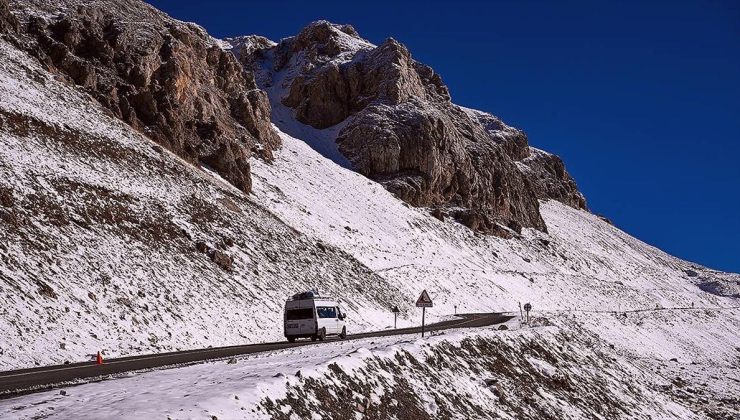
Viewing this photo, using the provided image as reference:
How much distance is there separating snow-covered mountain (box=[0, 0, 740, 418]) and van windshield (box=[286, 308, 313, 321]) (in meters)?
2.75

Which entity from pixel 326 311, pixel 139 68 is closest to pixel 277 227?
pixel 326 311

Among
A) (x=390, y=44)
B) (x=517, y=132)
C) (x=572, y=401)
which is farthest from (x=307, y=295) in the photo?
(x=517, y=132)

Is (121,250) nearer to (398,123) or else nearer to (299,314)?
(299,314)

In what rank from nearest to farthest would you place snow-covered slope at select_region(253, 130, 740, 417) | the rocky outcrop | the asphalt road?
the asphalt road
the rocky outcrop
snow-covered slope at select_region(253, 130, 740, 417)

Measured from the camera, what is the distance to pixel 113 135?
43219 millimetres

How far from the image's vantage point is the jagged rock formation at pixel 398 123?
9225 centimetres

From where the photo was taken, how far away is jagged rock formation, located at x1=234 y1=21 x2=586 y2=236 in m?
92.2

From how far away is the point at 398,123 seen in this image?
3802 inches

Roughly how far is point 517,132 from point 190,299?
139 meters

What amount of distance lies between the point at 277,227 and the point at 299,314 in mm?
20430

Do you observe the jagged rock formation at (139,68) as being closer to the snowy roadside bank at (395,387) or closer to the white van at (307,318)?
the white van at (307,318)

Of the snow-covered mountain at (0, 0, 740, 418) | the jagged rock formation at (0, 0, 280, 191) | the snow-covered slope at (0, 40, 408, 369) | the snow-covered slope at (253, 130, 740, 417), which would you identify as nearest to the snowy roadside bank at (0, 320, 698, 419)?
the snow-covered mountain at (0, 0, 740, 418)

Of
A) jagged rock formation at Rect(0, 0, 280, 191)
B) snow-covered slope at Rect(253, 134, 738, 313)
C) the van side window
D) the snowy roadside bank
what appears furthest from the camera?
snow-covered slope at Rect(253, 134, 738, 313)

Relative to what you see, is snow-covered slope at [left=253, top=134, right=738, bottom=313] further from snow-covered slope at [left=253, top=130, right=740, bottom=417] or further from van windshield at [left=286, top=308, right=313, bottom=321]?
van windshield at [left=286, top=308, right=313, bottom=321]
